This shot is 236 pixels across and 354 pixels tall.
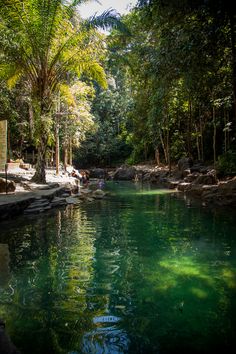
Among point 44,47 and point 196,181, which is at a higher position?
point 44,47

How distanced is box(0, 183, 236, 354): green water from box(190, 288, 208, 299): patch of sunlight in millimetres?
14

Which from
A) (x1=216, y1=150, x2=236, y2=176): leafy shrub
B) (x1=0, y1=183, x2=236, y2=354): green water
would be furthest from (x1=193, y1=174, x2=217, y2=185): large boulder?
(x1=0, y1=183, x2=236, y2=354): green water

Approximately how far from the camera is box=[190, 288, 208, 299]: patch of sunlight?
15.9 ft

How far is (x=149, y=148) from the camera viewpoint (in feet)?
137

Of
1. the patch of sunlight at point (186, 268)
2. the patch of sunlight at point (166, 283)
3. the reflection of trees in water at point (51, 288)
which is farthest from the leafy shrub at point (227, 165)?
the patch of sunlight at point (166, 283)

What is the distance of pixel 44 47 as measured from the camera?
565 inches

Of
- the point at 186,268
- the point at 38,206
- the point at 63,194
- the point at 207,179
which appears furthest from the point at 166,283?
the point at 207,179

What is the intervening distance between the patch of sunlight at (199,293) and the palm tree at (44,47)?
11693 mm

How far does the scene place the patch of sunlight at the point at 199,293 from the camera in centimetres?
486

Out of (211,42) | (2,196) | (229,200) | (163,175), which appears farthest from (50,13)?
(163,175)

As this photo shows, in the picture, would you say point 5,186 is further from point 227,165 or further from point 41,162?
point 227,165

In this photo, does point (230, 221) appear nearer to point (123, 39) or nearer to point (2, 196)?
point (2, 196)

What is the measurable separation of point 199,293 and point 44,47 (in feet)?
41.6

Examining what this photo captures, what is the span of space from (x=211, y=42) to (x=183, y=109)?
62.1 feet
